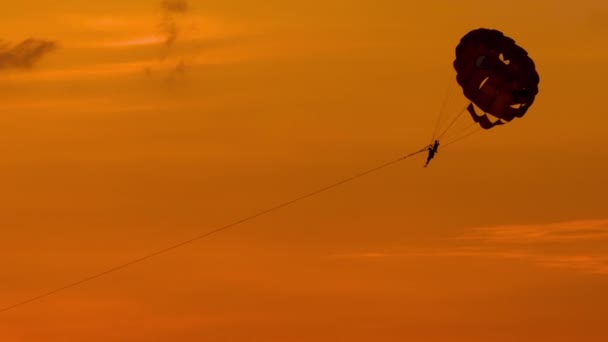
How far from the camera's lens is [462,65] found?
175 metres

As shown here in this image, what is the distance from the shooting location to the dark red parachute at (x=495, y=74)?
17338 cm

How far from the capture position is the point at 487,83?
174625 mm

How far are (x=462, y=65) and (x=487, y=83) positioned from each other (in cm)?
231

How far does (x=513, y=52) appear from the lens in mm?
173375

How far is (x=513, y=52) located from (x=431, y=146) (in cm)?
961

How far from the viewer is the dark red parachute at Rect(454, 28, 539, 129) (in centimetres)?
17338

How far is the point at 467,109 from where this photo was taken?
7008 inches

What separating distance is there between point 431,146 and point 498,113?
6.98 meters

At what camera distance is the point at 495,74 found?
17425cm

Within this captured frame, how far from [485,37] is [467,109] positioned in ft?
20.7

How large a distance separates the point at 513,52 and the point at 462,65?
411 cm

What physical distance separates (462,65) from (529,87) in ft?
17.8

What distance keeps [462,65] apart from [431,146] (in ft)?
25.8

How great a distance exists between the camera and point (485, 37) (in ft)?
573
